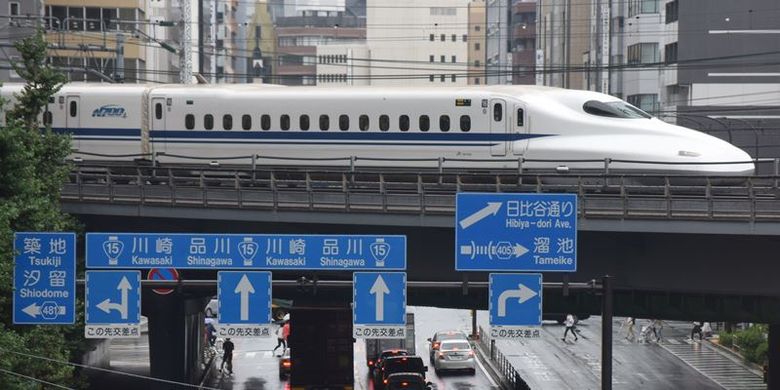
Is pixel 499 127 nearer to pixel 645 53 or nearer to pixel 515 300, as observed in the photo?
pixel 515 300

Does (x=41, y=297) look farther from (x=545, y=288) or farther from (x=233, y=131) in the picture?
(x=233, y=131)

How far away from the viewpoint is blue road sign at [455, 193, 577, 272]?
1209 inches

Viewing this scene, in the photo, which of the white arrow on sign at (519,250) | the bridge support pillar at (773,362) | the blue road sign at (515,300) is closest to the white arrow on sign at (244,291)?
the blue road sign at (515,300)

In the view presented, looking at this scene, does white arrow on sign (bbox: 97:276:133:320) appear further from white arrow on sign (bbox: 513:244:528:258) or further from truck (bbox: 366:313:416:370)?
truck (bbox: 366:313:416:370)

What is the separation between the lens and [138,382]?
60.9 m

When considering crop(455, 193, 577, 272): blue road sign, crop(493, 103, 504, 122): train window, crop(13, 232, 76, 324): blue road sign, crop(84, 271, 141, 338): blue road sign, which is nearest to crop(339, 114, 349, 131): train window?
crop(493, 103, 504, 122): train window

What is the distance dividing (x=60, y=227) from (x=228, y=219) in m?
4.63

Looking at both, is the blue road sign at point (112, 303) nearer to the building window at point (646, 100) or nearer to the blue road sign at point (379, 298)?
the blue road sign at point (379, 298)

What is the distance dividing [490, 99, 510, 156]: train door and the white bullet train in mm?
29

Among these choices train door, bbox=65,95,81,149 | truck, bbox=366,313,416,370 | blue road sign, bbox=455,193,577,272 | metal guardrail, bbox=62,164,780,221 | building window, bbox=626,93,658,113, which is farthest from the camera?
building window, bbox=626,93,658,113

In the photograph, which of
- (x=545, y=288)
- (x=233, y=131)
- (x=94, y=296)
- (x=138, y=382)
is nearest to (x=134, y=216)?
(x=233, y=131)

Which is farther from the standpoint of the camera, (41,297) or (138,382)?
(138,382)

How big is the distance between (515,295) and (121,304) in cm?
794

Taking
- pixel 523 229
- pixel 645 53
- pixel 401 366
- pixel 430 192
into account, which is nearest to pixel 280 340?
pixel 401 366
